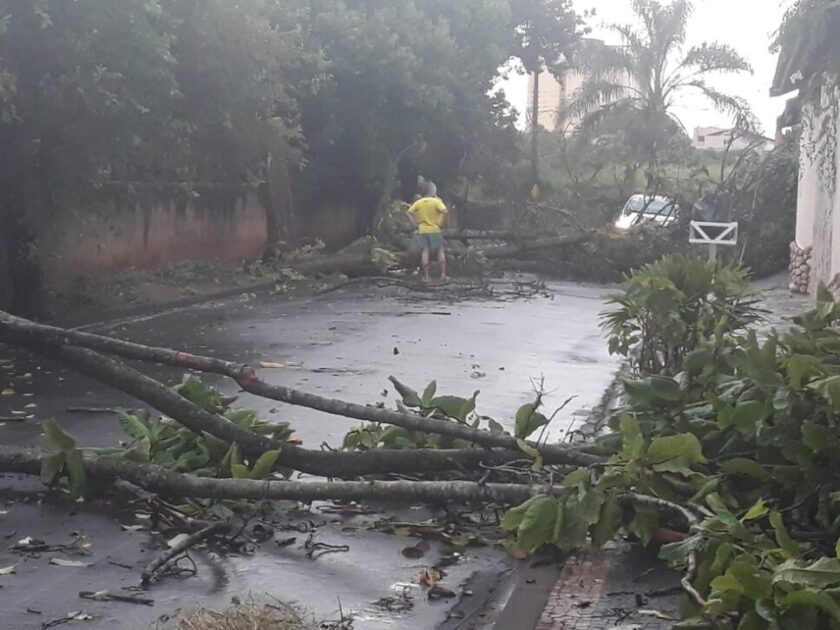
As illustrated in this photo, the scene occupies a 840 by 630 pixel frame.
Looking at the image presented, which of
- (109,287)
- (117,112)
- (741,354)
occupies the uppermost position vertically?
(117,112)

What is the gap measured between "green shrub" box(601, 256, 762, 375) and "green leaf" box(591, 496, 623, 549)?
3277 mm

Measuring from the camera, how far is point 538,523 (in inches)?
208

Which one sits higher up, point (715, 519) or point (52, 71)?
point (52, 71)

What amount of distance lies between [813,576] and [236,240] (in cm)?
2277

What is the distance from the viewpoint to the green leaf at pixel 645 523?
5316mm

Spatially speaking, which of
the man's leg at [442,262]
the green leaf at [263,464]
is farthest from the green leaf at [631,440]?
the man's leg at [442,262]

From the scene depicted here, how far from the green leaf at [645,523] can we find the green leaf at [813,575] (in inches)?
55.9

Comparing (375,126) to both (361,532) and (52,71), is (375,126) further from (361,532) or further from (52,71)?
(361,532)

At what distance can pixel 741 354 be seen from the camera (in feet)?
19.2

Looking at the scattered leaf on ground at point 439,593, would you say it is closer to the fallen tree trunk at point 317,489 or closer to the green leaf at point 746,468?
the fallen tree trunk at point 317,489

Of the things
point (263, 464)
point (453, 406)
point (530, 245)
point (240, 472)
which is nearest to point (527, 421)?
point (453, 406)

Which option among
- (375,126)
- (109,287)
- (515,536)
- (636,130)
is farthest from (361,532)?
(636,130)

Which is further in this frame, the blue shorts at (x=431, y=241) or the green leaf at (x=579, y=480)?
the blue shorts at (x=431, y=241)

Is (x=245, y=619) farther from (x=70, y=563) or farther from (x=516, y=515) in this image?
(x=70, y=563)
